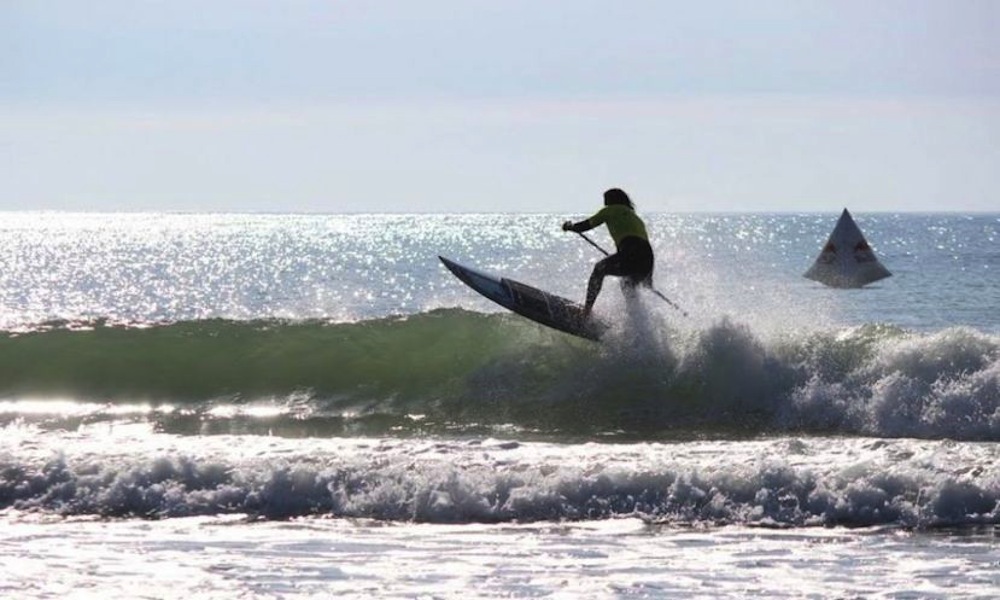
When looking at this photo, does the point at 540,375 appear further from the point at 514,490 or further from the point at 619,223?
the point at 514,490

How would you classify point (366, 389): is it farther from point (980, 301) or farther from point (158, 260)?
point (158, 260)

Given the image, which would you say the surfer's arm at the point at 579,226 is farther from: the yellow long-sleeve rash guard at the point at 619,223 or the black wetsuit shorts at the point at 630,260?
the black wetsuit shorts at the point at 630,260

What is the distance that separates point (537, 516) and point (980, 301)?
31.7m

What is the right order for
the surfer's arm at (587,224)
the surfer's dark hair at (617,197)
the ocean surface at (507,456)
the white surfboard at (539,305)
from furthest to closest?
the white surfboard at (539,305) < the surfer's dark hair at (617,197) < the surfer's arm at (587,224) < the ocean surface at (507,456)

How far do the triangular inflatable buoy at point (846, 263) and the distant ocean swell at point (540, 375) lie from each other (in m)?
16.9

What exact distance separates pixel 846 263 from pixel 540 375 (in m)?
21.6

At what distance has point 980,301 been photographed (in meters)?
40.9

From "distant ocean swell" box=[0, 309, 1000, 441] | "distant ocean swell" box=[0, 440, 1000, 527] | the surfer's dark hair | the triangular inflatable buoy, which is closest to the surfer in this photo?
the surfer's dark hair

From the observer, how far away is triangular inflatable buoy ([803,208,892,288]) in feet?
118

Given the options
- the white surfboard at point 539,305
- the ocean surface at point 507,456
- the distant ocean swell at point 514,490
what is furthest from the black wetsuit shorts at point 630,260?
the distant ocean swell at point 514,490

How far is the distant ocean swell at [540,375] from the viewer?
16.5 meters

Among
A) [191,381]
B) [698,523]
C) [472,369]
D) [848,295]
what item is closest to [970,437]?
[698,523]

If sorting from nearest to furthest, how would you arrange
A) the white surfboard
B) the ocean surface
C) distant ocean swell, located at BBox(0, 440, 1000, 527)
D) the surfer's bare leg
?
the ocean surface, distant ocean swell, located at BBox(0, 440, 1000, 527), the surfer's bare leg, the white surfboard

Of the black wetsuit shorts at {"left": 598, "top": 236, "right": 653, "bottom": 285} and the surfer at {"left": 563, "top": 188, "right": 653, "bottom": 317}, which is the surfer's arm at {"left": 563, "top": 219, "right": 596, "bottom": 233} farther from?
the black wetsuit shorts at {"left": 598, "top": 236, "right": 653, "bottom": 285}
